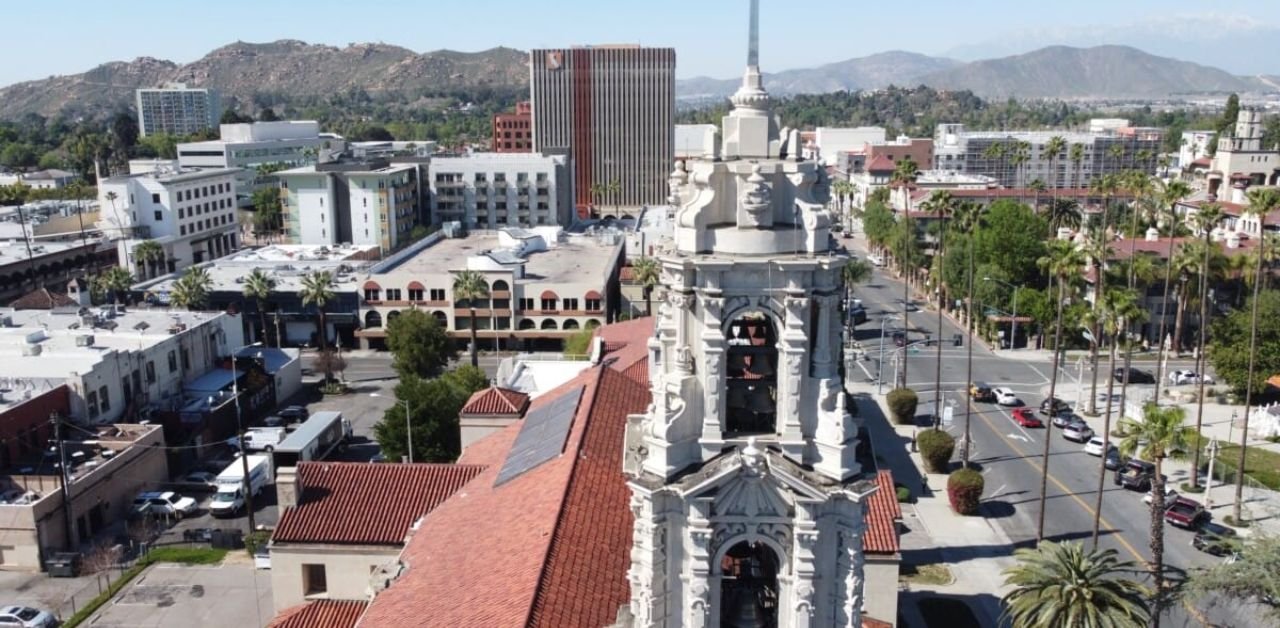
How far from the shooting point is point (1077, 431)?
6284 centimetres

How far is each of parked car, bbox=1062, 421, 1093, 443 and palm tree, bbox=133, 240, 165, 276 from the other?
92479 mm

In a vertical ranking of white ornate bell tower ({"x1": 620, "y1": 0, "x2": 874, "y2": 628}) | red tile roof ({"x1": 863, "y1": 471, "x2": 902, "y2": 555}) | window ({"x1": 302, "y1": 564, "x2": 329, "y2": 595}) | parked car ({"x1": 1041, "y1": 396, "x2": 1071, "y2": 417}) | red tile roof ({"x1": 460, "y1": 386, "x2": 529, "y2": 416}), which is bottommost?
parked car ({"x1": 1041, "y1": 396, "x2": 1071, "y2": 417})

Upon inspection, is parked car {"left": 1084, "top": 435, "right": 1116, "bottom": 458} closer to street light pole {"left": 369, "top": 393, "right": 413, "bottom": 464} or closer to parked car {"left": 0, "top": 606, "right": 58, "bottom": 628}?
street light pole {"left": 369, "top": 393, "right": 413, "bottom": 464}

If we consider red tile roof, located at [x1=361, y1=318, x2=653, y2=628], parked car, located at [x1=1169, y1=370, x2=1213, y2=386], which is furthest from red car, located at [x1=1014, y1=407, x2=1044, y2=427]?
red tile roof, located at [x1=361, y1=318, x2=653, y2=628]

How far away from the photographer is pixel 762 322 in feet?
66.2

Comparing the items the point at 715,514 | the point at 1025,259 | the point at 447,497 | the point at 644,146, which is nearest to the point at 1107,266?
the point at 1025,259

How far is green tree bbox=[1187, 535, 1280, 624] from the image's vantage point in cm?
3086

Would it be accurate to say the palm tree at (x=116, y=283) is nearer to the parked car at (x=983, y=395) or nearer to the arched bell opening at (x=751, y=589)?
the parked car at (x=983, y=395)

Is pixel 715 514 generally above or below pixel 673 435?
below

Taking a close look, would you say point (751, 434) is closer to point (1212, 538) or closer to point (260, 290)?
point (1212, 538)

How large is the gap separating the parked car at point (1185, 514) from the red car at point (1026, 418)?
52.0ft

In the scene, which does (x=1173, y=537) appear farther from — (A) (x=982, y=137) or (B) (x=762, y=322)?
(A) (x=982, y=137)

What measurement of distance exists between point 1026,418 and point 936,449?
534 inches

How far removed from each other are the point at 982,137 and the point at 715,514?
194240 millimetres
